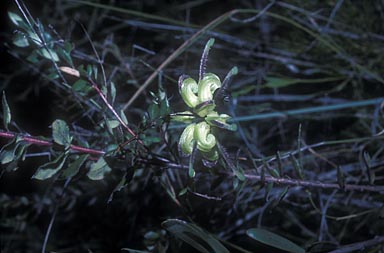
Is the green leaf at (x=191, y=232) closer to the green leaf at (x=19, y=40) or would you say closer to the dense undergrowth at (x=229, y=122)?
the dense undergrowth at (x=229, y=122)

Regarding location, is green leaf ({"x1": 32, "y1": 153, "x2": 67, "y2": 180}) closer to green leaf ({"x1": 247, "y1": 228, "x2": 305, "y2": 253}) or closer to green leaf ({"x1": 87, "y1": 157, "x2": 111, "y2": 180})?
green leaf ({"x1": 87, "y1": 157, "x2": 111, "y2": 180})

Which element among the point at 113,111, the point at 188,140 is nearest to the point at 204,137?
the point at 188,140

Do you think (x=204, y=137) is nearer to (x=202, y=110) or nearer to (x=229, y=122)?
(x=202, y=110)

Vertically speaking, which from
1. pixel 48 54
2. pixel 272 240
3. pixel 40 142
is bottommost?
pixel 272 240

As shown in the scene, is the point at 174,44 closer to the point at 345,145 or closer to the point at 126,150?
the point at 345,145

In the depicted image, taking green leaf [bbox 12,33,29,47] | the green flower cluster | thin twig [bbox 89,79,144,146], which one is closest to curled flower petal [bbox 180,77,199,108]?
the green flower cluster

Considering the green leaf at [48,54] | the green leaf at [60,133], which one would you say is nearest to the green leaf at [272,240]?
the green leaf at [60,133]

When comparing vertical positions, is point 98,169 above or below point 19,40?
below
